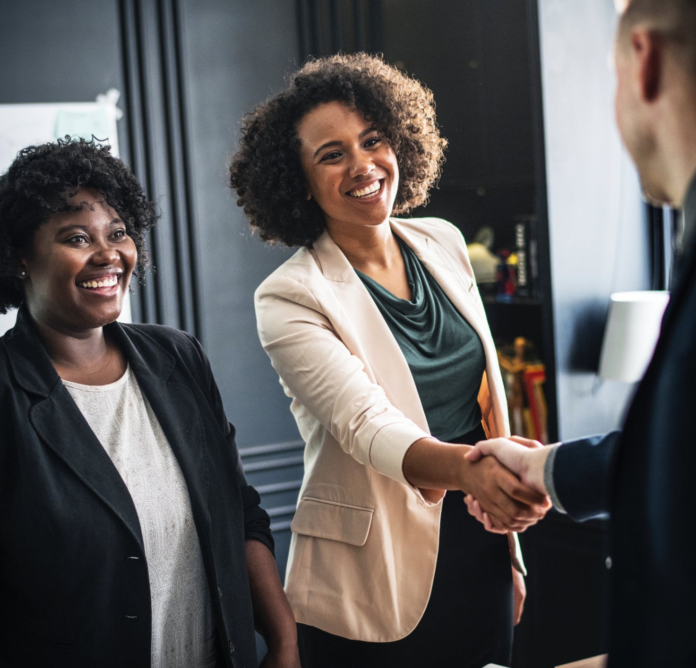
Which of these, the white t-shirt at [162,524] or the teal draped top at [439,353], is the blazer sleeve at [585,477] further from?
the white t-shirt at [162,524]

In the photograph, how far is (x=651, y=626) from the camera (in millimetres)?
718

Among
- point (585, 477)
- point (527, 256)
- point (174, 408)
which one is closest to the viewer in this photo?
point (585, 477)

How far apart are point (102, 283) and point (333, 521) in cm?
66

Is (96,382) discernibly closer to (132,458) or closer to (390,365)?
(132,458)

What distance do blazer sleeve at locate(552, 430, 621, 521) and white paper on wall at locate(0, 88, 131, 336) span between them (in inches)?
86.9

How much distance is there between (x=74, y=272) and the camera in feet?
4.83

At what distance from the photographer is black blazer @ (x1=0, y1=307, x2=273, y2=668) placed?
4.33 ft

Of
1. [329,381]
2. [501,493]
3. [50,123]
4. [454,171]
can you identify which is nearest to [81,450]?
[329,381]

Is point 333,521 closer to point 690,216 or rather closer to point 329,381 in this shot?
point 329,381

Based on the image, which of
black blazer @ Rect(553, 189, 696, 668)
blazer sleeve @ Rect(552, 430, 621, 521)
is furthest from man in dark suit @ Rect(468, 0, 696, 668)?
blazer sleeve @ Rect(552, 430, 621, 521)

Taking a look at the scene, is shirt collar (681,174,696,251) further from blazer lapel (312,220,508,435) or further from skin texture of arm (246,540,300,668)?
skin texture of arm (246,540,300,668)

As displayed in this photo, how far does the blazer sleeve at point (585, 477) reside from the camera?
1.31 meters

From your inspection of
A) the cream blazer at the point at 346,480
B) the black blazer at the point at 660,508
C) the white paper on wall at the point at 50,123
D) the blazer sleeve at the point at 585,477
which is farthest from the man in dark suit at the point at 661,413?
the white paper on wall at the point at 50,123

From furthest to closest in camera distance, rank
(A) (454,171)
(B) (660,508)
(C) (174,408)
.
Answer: (A) (454,171), (C) (174,408), (B) (660,508)
